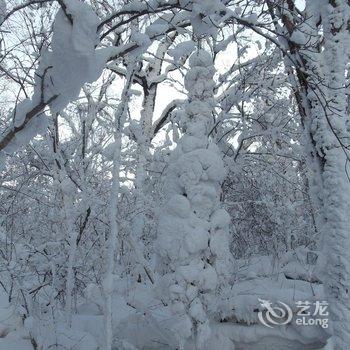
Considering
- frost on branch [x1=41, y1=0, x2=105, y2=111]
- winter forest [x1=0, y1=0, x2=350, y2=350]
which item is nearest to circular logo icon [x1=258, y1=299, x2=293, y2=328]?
winter forest [x1=0, y1=0, x2=350, y2=350]

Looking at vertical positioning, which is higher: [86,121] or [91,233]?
[86,121]

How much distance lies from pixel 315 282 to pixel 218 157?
116 inches

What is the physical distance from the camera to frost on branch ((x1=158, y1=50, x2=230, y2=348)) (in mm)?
5375

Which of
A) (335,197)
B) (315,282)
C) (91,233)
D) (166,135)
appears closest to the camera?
(335,197)

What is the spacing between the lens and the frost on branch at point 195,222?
5.38 meters

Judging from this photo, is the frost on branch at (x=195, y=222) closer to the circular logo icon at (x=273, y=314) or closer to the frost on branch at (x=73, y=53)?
the circular logo icon at (x=273, y=314)

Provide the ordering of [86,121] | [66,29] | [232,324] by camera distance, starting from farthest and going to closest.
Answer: [86,121]
[232,324]
[66,29]

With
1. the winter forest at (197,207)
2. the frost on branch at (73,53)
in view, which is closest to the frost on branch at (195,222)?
the winter forest at (197,207)

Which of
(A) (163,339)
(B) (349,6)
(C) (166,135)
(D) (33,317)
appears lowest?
(A) (163,339)

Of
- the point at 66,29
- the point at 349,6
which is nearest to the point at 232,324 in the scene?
the point at 349,6

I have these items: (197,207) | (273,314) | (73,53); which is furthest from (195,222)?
(73,53)

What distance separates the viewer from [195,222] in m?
5.68

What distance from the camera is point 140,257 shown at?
275 inches

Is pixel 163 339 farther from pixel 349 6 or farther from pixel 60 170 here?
pixel 349 6
